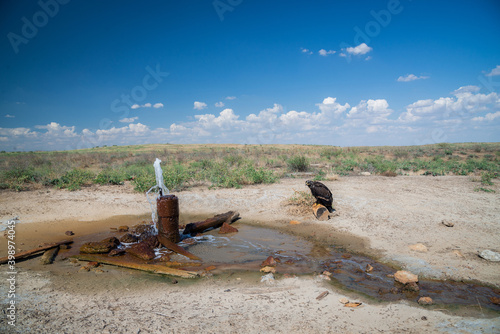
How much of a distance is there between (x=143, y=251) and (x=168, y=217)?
0.85 metres

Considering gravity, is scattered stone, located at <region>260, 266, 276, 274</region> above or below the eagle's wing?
below

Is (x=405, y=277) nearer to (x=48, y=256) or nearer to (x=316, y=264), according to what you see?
(x=316, y=264)

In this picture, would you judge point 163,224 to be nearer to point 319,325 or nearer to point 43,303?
point 43,303

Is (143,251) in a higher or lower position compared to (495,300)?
higher

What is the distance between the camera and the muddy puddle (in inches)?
146

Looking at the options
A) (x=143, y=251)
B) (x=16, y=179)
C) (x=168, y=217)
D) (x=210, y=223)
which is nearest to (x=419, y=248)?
(x=210, y=223)

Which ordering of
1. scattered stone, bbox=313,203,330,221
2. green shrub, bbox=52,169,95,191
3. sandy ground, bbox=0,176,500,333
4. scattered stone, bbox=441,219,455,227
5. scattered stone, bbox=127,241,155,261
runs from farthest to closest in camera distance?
green shrub, bbox=52,169,95,191 → scattered stone, bbox=313,203,330,221 → scattered stone, bbox=441,219,455,227 → scattered stone, bbox=127,241,155,261 → sandy ground, bbox=0,176,500,333

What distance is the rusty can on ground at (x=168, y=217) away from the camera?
224 inches

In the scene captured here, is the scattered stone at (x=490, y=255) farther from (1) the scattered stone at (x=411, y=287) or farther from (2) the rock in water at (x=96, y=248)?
→ (2) the rock in water at (x=96, y=248)

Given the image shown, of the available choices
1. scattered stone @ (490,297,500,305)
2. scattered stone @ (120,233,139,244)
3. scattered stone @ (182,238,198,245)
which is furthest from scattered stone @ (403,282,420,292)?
scattered stone @ (120,233,139,244)

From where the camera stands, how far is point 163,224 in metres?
5.83

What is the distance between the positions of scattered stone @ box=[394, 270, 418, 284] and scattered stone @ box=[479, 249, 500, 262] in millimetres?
1841

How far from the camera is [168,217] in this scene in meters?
5.76

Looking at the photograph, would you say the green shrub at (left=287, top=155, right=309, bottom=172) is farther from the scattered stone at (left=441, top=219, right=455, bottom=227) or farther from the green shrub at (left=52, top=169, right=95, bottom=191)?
the green shrub at (left=52, top=169, right=95, bottom=191)
